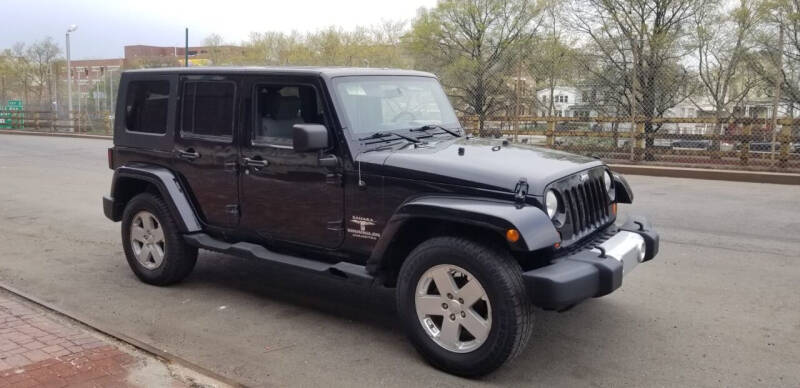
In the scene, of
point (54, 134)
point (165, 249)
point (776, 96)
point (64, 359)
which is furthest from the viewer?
point (54, 134)

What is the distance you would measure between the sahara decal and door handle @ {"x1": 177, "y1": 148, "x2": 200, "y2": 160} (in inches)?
64.2

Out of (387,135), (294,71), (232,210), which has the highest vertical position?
(294,71)

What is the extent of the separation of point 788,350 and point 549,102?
1376 cm

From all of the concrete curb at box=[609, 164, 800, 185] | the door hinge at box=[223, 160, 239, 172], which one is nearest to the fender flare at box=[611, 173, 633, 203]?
the door hinge at box=[223, 160, 239, 172]

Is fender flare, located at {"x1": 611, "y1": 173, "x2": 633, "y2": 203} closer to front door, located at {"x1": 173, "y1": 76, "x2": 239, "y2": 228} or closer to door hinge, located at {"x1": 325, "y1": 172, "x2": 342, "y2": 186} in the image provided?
door hinge, located at {"x1": 325, "y1": 172, "x2": 342, "y2": 186}

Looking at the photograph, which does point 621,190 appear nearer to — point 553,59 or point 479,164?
point 479,164

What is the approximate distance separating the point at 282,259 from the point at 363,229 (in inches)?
29.9

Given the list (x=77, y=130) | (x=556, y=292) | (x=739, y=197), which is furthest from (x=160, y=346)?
(x=77, y=130)

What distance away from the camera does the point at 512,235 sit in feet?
12.0

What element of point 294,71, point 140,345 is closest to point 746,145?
point 294,71

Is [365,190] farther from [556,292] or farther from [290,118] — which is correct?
[556,292]

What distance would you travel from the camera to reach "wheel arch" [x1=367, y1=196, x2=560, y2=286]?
370 centimetres

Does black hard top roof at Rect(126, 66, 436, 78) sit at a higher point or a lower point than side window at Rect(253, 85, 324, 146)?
higher

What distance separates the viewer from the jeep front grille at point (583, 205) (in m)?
4.10
